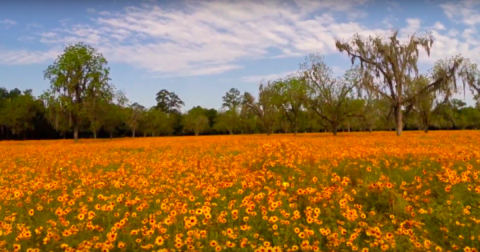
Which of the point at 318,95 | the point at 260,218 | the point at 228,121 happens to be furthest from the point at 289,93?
the point at 260,218

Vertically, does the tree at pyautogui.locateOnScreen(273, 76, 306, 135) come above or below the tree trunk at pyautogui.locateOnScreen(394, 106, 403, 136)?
above

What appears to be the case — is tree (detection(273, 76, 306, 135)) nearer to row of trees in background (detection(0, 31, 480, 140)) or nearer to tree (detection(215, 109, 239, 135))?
row of trees in background (detection(0, 31, 480, 140))

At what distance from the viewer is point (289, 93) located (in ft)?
152

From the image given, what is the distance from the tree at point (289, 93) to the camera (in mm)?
43306

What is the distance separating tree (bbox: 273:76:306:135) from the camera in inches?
1705

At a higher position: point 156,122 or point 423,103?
point 423,103

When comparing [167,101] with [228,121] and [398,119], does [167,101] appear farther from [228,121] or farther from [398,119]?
[398,119]

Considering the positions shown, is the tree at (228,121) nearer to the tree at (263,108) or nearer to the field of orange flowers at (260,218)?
the tree at (263,108)

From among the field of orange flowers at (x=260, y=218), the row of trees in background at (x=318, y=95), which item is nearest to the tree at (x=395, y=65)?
the row of trees in background at (x=318, y=95)

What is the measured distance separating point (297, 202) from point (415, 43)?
29945mm

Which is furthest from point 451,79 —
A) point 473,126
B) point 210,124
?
point 210,124

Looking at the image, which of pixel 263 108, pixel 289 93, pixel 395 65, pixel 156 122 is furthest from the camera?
pixel 156 122

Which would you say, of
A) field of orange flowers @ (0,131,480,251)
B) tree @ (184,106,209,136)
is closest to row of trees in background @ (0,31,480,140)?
tree @ (184,106,209,136)

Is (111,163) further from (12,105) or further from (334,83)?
(12,105)
